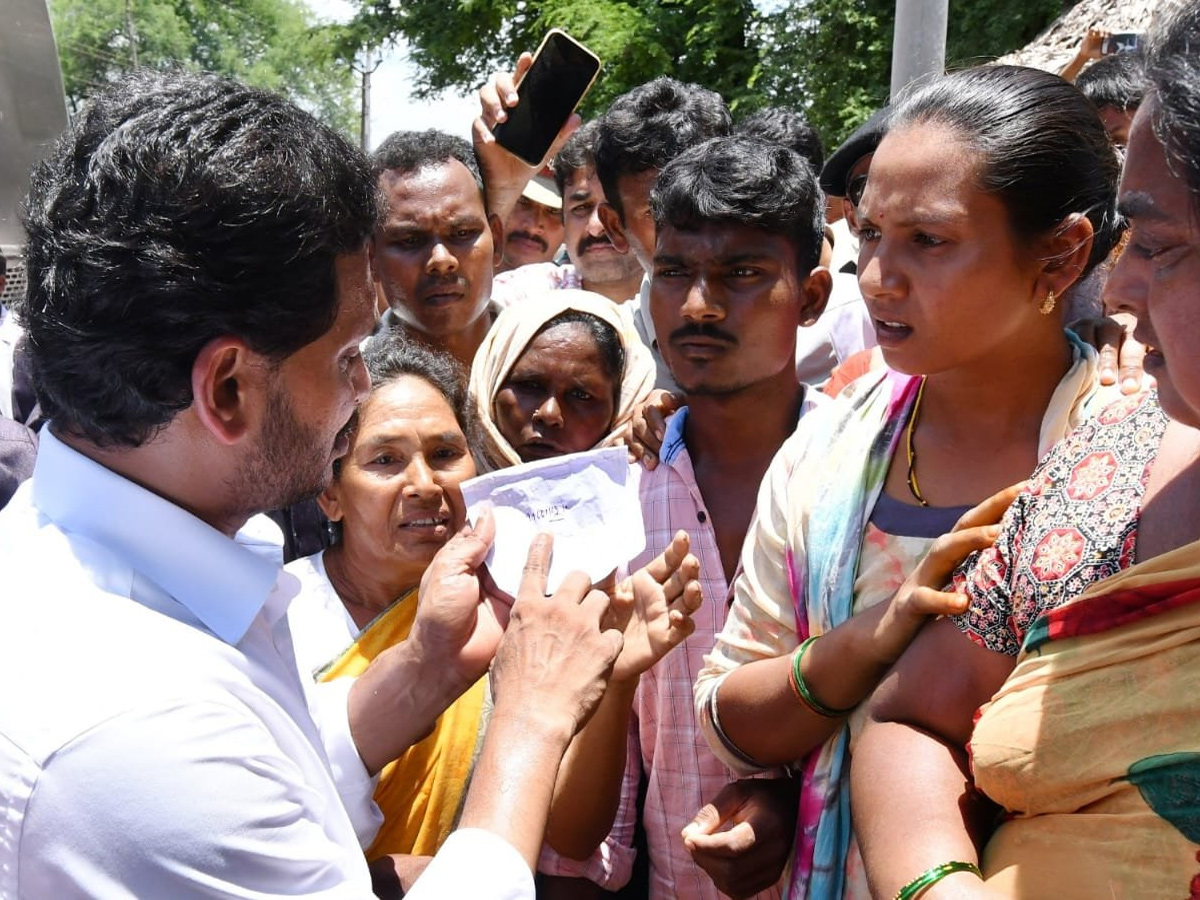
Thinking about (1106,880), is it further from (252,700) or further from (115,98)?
(115,98)

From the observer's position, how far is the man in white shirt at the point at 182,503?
1.19 m

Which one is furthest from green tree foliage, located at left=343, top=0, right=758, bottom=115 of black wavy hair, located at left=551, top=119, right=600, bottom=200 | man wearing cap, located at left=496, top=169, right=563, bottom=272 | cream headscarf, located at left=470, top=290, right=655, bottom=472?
cream headscarf, located at left=470, top=290, right=655, bottom=472

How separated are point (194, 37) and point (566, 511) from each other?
46175mm

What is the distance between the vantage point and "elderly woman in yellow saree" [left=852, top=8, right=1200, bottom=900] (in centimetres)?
121

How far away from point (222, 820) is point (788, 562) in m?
1.03

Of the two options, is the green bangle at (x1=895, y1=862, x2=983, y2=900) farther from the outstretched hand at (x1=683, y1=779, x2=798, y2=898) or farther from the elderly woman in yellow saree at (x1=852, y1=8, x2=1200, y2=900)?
the outstretched hand at (x1=683, y1=779, x2=798, y2=898)

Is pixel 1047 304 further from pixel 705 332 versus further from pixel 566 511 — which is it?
pixel 566 511

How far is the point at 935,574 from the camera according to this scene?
155cm

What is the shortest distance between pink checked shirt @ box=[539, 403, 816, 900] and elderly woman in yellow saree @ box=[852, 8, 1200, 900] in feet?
2.55

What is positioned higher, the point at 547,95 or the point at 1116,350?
the point at 547,95

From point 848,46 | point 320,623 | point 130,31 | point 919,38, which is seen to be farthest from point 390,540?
point 130,31

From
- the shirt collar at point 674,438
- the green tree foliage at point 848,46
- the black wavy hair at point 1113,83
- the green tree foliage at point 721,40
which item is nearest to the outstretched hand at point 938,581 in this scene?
the shirt collar at point 674,438

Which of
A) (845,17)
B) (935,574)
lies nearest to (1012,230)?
(935,574)

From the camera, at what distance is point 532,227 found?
6.71m
